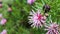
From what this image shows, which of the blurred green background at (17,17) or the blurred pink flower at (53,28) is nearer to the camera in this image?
the blurred pink flower at (53,28)

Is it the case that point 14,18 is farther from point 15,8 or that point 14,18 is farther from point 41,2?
point 41,2

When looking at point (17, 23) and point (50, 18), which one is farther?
point (17, 23)

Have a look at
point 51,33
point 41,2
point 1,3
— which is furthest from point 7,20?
point 51,33

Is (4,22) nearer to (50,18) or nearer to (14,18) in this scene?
(14,18)

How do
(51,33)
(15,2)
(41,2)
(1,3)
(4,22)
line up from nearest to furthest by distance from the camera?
(51,33) → (41,2) → (4,22) → (15,2) → (1,3)

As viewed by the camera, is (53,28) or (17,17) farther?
(17,17)

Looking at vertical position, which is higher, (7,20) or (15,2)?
(15,2)

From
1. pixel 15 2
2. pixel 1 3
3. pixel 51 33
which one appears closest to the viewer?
pixel 51 33

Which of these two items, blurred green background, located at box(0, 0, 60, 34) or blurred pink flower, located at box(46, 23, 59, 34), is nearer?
blurred pink flower, located at box(46, 23, 59, 34)

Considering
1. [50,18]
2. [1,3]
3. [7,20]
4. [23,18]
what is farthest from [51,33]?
[1,3]
